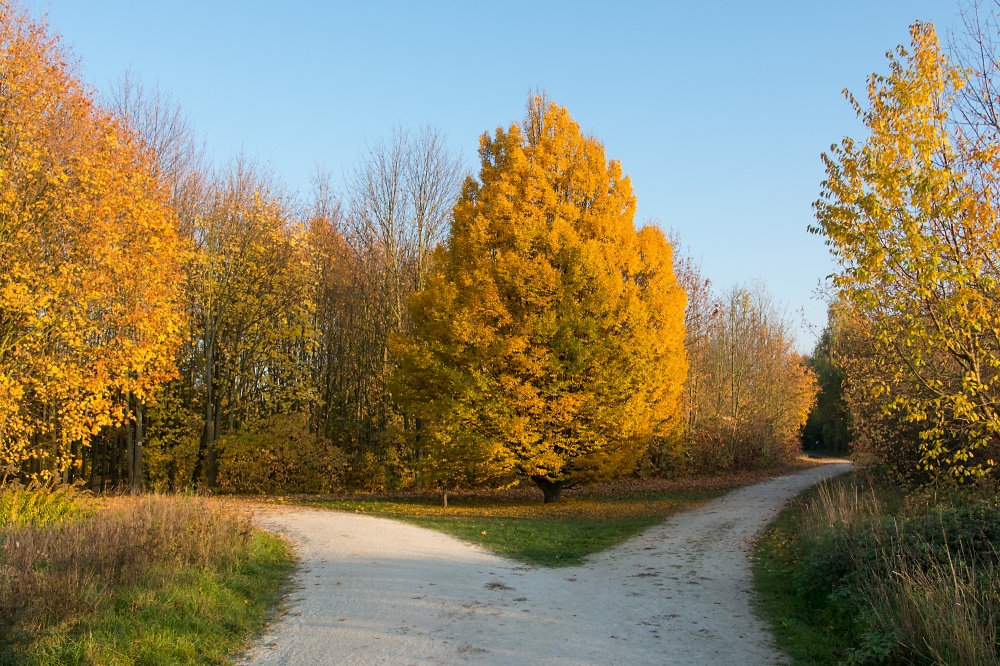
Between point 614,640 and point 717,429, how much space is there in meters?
27.7

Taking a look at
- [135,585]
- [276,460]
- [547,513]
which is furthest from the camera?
[276,460]

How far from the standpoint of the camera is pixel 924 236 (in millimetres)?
8117

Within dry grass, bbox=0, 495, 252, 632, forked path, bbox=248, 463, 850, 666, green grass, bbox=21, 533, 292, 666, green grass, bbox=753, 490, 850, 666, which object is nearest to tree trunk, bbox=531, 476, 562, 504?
forked path, bbox=248, 463, 850, 666

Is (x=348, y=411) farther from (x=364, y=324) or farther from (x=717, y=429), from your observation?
(x=717, y=429)

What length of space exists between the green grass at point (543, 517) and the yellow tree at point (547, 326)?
1213 mm

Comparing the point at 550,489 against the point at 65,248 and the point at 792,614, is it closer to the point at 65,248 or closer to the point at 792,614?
the point at 792,614

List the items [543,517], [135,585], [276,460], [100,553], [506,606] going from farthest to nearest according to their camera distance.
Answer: [276,460], [543,517], [506,606], [100,553], [135,585]

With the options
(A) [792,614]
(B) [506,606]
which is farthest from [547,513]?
(A) [792,614]

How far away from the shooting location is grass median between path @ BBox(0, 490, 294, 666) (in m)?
5.71

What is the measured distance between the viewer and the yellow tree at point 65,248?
1374 cm

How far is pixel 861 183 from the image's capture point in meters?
9.16

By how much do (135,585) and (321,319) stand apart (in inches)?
907

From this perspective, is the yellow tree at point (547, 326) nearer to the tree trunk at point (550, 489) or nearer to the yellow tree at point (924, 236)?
the tree trunk at point (550, 489)

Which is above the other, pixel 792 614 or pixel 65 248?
pixel 65 248
